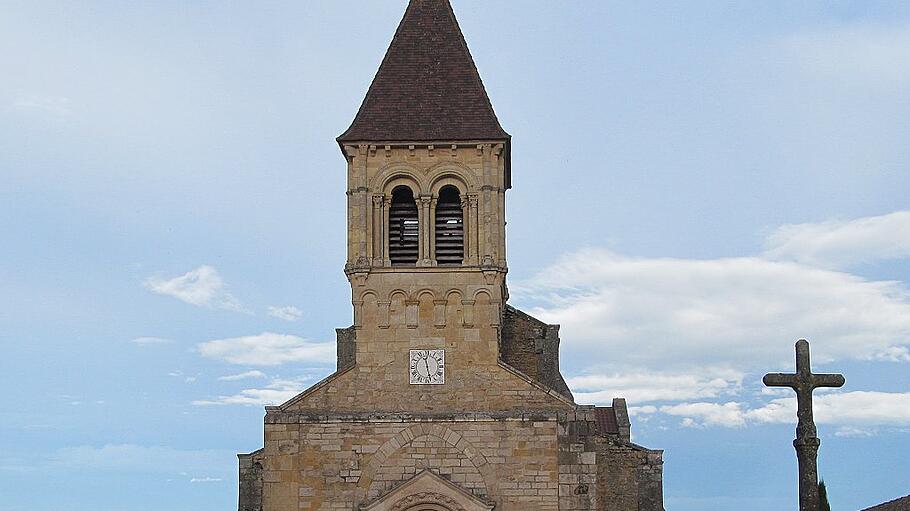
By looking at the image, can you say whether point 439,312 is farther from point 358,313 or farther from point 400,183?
point 400,183

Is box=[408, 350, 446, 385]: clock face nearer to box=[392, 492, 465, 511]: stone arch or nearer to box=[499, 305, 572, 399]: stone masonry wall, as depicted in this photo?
box=[392, 492, 465, 511]: stone arch

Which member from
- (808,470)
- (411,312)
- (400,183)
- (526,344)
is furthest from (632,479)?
(808,470)

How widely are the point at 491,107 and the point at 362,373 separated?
619cm

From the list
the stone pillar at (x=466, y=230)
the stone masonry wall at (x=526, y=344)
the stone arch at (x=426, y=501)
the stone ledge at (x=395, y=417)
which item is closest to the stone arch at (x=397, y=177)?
the stone pillar at (x=466, y=230)

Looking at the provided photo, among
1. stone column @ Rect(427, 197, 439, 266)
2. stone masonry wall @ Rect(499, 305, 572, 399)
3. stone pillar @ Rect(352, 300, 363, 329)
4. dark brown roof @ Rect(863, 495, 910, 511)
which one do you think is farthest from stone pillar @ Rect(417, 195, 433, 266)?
dark brown roof @ Rect(863, 495, 910, 511)

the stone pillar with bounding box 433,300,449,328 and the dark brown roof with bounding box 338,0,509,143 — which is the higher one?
the dark brown roof with bounding box 338,0,509,143

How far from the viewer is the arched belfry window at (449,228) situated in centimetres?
2706

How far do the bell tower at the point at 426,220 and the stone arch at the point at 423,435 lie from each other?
1494mm

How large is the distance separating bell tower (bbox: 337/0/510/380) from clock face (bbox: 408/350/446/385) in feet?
0.55

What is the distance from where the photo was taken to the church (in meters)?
25.8

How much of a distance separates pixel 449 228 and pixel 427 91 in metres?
2.97

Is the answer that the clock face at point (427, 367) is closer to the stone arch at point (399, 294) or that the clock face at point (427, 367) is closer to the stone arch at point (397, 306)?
the stone arch at point (397, 306)

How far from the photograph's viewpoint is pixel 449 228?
27.3 meters

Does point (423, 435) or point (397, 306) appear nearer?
point (423, 435)
